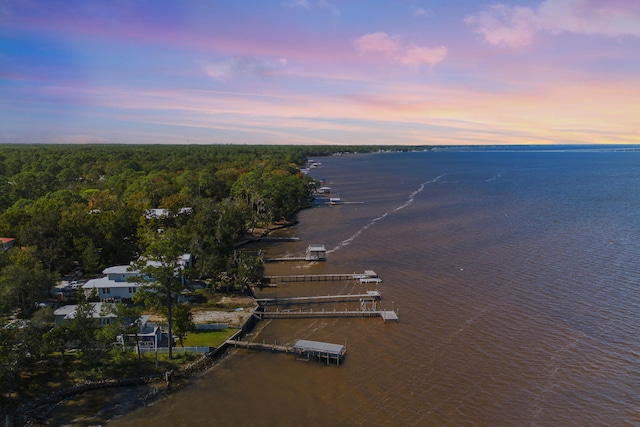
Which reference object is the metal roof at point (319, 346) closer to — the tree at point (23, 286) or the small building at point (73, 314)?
the small building at point (73, 314)

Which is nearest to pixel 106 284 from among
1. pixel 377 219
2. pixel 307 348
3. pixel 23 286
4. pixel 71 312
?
pixel 71 312

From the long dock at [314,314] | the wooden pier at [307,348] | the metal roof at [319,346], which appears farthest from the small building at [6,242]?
the metal roof at [319,346]

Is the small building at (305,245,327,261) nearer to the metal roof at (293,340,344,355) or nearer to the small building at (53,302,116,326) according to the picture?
the metal roof at (293,340,344,355)

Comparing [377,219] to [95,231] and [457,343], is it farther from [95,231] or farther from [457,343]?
[95,231]

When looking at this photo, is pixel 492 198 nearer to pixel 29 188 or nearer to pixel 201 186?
pixel 201 186

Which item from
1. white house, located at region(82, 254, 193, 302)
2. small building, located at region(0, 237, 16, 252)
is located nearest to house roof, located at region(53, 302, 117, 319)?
white house, located at region(82, 254, 193, 302)

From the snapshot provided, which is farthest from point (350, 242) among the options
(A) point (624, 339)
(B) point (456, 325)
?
(A) point (624, 339)

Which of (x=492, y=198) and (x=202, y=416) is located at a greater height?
(x=492, y=198)

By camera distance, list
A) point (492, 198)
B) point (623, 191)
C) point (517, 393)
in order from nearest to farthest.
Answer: point (517, 393), point (492, 198), point (623, 191)
